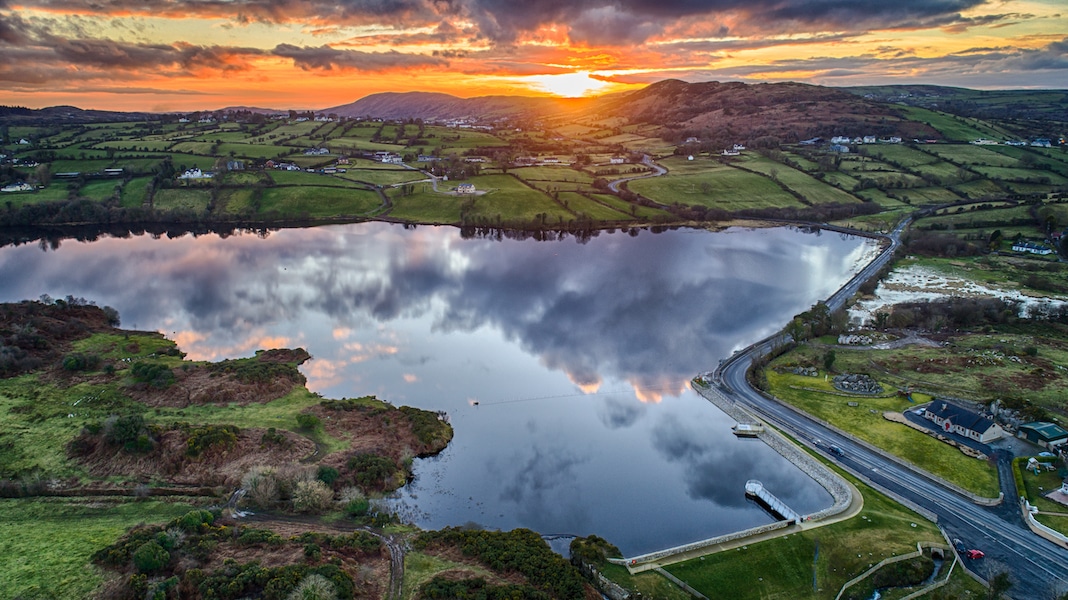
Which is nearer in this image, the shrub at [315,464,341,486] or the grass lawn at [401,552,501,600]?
the grass lawn at [401,552,501,600]

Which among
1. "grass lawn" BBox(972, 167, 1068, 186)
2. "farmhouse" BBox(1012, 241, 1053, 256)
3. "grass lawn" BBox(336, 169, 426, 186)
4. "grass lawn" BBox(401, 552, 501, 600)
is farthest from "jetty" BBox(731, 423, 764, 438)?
"grass lawn" BBox(972, 167, 1068, 186)

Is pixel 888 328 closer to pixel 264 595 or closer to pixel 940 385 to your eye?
pixel 940 385

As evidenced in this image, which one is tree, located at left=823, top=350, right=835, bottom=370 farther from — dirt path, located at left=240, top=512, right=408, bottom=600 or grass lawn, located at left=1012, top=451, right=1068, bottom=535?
dirt path, located at left=240, top=512, right=408, bottom=600

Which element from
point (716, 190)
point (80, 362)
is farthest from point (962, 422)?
point (716, 190)

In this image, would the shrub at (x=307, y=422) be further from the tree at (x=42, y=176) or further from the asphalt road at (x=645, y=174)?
the tree at (x=42, y=176)

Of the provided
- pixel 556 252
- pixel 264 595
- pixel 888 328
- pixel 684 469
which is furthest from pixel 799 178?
pixel 264 595

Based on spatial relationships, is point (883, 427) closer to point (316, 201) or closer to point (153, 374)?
point (153, 374)
